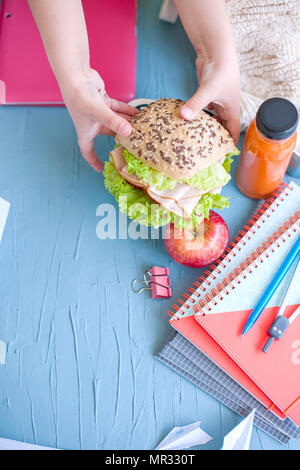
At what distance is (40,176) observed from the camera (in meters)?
1.03

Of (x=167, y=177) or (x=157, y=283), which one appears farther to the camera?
(x=157, y=283)

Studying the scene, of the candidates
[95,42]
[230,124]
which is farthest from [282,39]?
[95,42]

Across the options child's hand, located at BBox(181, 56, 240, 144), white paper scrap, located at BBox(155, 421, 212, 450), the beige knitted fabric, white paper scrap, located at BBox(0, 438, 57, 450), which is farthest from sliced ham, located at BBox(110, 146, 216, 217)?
white paper scrap, located at BBox(0, 438, 57, 450)

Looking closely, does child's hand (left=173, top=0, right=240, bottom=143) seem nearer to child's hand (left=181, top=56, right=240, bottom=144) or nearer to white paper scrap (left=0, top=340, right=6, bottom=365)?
child's hand (left=181, top=56, right=240, bottom=144)

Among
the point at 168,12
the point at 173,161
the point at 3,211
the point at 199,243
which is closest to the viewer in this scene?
Result: the point at 173,161

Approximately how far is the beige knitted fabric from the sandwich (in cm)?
27

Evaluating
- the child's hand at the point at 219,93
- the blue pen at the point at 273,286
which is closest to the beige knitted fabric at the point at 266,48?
the child's hand at the point at 219,93

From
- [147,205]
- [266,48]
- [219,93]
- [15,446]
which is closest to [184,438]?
[15,446]

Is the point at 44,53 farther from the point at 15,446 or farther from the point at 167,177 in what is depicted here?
the point at 15,446

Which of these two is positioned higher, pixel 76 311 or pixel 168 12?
pixel 168 12

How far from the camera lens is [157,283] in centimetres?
89

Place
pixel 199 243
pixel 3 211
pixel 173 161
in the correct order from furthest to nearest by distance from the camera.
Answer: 1. pixel 3 211
2. pixel 199 243
3. pixel 173 161

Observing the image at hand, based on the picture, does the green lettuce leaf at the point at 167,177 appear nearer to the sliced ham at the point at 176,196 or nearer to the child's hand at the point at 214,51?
the sliced ham at the point at 176,196

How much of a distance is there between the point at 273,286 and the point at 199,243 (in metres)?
0.17
